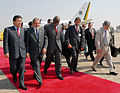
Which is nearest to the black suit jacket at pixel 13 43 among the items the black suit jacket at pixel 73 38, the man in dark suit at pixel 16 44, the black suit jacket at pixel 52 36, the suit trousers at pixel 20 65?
the man in dark suit at pixel 16 44

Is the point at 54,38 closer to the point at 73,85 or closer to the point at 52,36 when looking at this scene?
the point at 52,36

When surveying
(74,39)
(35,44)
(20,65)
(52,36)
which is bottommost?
(20,65)

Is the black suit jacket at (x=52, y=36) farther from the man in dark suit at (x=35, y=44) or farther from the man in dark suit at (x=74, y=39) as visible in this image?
the man in dark suit at (x=74, y=39)

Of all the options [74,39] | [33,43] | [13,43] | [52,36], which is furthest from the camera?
[74,39]

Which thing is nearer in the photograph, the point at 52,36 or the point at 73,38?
the point at 52,36

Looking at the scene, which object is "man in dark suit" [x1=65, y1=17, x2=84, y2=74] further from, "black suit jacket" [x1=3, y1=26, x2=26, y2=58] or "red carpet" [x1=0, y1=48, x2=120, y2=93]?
"black suit jacket" [x1=3, y1=26, x2=26, y2=58]

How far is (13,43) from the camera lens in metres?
3.04

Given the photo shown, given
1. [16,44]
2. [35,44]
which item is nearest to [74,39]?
[35,44]

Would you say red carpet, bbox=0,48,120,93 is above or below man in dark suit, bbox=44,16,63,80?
below

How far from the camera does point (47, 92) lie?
2.91 m

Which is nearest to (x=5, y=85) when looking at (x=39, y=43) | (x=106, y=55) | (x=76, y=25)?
(x=39, y=43)

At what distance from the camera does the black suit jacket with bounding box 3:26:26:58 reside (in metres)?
2.97

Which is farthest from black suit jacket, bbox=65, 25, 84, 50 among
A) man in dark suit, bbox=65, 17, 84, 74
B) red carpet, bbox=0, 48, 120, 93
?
red carpet, bbox=0, 48, 120, 93

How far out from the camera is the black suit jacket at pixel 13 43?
2.97m
